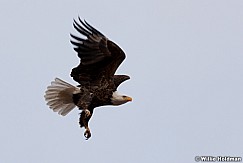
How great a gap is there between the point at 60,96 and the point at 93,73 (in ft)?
2.80

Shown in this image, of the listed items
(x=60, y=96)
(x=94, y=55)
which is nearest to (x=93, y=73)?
(x=94, y=55)

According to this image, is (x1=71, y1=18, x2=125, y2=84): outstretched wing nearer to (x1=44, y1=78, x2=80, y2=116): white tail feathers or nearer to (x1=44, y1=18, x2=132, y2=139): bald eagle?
(x1=44, y1=18, x2=132, y2=139): bald eagle

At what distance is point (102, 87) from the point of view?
6738mm

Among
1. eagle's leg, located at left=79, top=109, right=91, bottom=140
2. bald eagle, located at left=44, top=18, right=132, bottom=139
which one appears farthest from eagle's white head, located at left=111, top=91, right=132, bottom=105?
eagle's leg, located at left=79, top=109, right=91, bottom=140

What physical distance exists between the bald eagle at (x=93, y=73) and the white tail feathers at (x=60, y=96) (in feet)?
0.08

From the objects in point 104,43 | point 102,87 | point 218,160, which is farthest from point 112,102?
point 218,160

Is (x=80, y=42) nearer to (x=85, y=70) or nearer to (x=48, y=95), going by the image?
(x=85, y=70)

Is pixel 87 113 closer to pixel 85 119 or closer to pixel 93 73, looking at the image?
pixel 85 119

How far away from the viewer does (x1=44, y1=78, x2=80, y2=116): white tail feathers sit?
7184 mm

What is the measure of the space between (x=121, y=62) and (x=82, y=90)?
0.55 m

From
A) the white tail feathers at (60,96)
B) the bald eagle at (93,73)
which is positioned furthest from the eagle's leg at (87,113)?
the white tail feathers at (60,96)

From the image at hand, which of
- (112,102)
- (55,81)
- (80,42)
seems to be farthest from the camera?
(55,81)

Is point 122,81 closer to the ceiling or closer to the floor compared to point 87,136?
closer to the ceiling

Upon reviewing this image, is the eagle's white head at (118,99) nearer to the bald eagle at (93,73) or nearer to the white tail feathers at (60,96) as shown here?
the bald eagle at (93,73)
